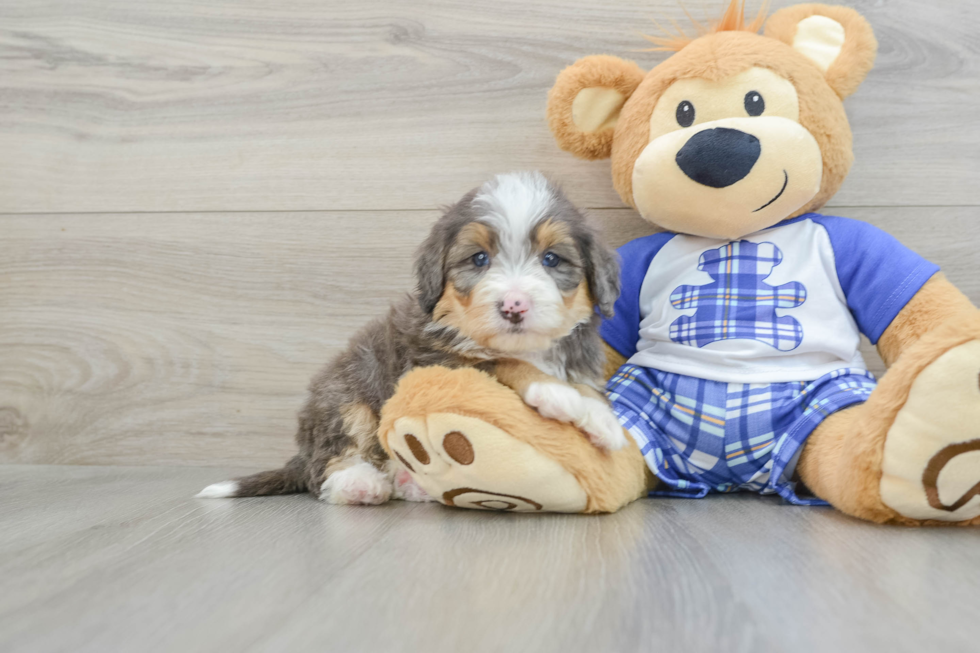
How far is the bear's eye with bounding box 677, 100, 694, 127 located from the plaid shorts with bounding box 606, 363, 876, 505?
1.95 ft

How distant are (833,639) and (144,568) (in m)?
0.99

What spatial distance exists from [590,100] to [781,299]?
26.7 inches

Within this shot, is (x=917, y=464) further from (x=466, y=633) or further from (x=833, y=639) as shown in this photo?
(x=466, y=633)

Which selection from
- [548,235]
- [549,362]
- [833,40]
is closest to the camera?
[548,235]

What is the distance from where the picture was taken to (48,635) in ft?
2.78

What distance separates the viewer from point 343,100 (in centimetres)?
215

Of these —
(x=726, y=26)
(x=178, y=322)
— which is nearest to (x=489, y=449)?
(x=726, y=26)

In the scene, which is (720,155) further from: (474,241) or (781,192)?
(474,241)

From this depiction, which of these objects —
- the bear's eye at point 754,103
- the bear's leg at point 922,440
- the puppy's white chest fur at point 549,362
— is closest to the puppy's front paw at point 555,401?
the puppy's white chest fur at point 549,362

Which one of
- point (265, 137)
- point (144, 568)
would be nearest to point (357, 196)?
point (265, 137)

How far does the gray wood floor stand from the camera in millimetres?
810

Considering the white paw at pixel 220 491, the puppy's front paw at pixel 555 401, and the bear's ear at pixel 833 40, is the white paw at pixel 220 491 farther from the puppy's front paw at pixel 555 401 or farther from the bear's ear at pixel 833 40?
the bear's ear at pixel 833 40

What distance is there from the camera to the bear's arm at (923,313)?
4.89 feet

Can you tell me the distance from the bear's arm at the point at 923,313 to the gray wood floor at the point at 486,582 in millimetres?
425
